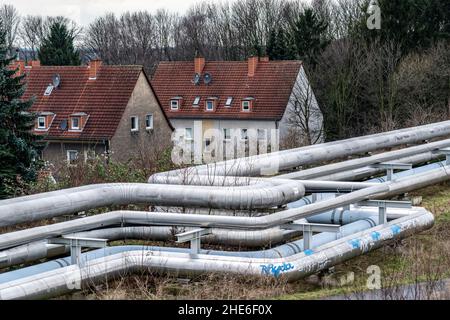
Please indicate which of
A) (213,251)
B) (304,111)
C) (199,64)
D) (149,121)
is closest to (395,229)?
(213,251)

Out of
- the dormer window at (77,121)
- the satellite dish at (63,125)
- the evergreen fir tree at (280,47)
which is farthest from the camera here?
the evergreen fir tree at (280,47)

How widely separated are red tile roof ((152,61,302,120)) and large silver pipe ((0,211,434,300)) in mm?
51834

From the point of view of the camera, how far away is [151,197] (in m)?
9.22

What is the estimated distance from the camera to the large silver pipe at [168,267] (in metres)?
7.18

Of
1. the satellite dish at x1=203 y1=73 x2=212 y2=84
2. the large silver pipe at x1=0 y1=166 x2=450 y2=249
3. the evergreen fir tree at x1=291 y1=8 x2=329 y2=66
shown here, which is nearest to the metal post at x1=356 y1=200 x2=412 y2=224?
the large silver pipe at x1=0 y1=166 x2=450 y2=249

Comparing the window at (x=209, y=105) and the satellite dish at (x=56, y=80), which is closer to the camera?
the satellite dish at (x=56, y=80)

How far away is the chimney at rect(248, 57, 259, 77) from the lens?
62.6m

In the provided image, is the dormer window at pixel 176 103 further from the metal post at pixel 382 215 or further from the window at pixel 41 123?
the metal post at pixel 382 215

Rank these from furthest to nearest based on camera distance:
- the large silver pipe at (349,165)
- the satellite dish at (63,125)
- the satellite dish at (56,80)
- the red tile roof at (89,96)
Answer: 1. the satellite dish at (56,80)
2. the satellite dish at (63,125)
3. the red tile roof at (89,96)
4. the large silver pipe at (349,165)

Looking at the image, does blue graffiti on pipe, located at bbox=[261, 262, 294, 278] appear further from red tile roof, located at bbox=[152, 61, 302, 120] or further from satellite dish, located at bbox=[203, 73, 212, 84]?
satellite dish, located at bbox=[203, 73, 212, 84]

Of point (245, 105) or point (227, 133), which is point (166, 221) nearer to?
point (245, 105)

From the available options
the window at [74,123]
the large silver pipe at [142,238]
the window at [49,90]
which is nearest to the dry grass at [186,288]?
the large silver pipe at [142,238]

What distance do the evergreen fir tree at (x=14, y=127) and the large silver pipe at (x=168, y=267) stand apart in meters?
21.7

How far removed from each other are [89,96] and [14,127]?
69.3ft
